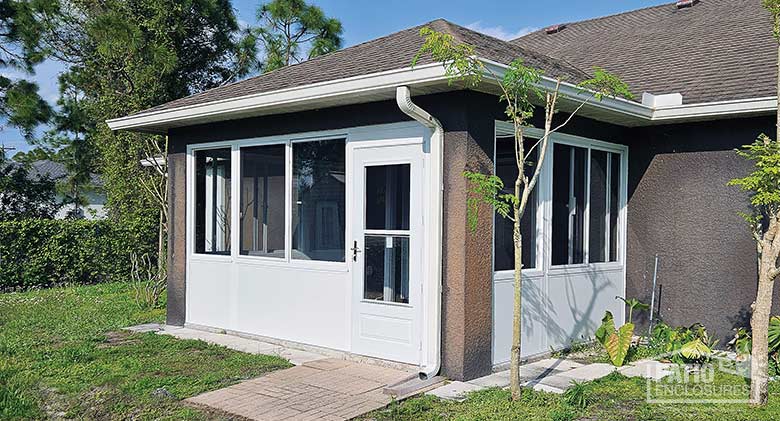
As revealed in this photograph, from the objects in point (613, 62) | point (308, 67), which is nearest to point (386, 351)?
point (308, 67)

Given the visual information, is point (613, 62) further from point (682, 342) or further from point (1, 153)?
point (1, 153)

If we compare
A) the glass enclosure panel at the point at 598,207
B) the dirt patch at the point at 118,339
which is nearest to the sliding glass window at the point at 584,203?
the glass enclosure panel at the point at 598,207

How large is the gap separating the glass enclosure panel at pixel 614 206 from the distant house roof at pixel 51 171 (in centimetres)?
1375

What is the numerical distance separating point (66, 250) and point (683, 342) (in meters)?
10.9

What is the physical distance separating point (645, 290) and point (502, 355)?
8.33 ft

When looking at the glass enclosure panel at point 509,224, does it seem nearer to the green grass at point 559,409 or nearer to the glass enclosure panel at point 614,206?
the green grass at point 559,409

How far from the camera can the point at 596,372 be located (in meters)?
6.09

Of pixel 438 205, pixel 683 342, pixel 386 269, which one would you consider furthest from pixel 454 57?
pixel 683 342

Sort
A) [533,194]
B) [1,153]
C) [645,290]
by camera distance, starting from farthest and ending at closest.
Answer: [1,153] → [645,290] → [533,194]

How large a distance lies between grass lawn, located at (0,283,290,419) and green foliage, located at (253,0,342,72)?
12.8 metres

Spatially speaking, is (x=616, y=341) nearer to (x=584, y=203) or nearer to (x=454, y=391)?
(x=584, y=203)

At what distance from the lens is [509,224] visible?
20.4 feet

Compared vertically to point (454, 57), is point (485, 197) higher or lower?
lower

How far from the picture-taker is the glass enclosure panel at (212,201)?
7.83 metres
